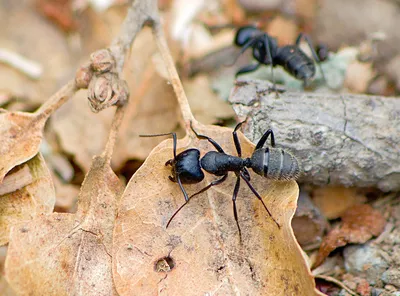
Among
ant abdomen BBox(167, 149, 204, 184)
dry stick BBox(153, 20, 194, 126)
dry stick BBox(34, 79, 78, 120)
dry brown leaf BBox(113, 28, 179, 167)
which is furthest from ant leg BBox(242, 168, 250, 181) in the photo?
dry stick BBox(34, 79, 78, 120)

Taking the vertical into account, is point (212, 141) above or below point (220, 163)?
above

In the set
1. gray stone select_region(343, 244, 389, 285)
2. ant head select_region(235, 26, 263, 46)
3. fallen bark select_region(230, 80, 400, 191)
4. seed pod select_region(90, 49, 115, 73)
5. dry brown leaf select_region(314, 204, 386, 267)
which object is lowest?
gray stone select_region(343, 244, 389, 285)

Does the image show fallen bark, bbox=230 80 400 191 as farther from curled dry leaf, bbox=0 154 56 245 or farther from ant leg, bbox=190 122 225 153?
curled dry leaf, bbox=0 154 56 245

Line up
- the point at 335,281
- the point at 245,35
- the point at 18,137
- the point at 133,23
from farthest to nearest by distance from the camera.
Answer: the point at 245,35 < the point at 133,23 < the point at 18,137 < the point at 335,281

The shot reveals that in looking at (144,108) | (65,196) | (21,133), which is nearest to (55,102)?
(21,133)

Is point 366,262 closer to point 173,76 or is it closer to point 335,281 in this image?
point 335,281

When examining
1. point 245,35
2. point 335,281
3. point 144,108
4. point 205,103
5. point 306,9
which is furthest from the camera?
point 306,9
